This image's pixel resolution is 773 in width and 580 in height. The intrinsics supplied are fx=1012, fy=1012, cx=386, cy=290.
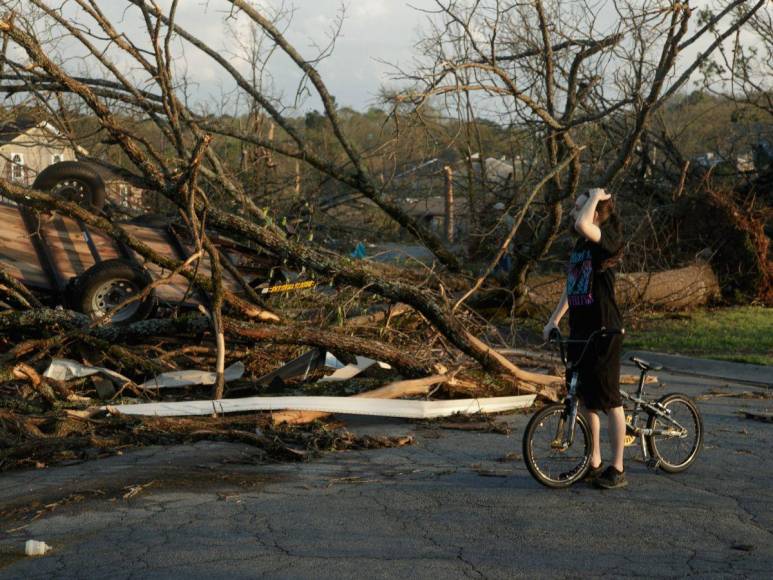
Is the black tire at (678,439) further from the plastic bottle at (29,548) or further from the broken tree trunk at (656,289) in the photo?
the broken tree trunk at (656,289)

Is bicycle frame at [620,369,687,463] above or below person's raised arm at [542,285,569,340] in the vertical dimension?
below

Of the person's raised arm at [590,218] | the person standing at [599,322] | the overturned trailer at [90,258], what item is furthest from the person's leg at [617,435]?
the overturned trailer at [90,258]

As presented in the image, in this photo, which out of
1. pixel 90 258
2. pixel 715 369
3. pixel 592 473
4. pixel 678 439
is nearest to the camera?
pixel 592 473

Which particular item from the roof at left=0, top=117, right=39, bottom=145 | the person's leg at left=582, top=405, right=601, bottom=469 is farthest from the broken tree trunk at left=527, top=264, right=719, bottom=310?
the person's leg at left=582, top=405, right=601, bottom=469

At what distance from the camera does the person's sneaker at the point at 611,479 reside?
615cm

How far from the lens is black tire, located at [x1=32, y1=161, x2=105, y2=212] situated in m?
12.0

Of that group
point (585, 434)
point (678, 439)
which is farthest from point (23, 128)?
point (678, 439)

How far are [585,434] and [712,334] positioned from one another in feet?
26.9

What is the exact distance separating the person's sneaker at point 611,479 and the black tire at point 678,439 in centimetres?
50

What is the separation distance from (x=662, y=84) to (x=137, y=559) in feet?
30.3

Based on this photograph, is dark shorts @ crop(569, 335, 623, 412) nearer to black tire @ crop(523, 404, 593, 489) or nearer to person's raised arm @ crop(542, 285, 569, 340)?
black tire @ crop(523, 404, 593, 489)

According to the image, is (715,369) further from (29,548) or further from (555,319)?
(29,548)

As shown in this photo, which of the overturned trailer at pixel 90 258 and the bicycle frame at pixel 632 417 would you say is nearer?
the bicycle frame at pixel 632 417

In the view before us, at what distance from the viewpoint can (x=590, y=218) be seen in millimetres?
6176
